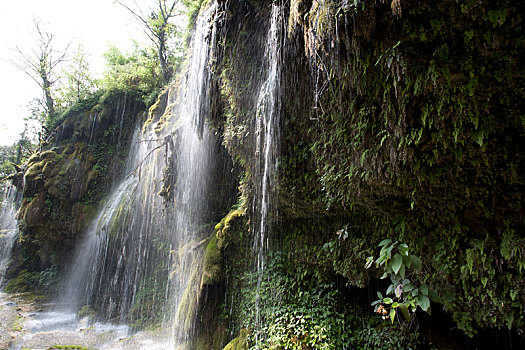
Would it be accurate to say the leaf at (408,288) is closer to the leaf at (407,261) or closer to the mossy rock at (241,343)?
the leaf at (407,261)

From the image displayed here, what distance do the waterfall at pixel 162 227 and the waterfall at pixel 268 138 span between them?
209 cm

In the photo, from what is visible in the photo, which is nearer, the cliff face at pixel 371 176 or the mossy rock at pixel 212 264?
the cliff face at pixel 371 176

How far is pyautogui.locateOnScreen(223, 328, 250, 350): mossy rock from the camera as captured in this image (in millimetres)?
5258

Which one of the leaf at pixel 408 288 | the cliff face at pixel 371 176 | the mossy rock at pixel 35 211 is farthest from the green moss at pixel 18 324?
the leaf at pixel 408 288

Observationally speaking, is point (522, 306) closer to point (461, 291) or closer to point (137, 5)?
point (461, 291)

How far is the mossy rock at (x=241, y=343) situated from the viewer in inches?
207

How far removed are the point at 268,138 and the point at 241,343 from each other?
4032 mm

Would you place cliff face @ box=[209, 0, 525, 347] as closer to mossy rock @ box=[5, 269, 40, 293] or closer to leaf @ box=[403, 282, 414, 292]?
leaf @ box=[403, 282, 414, 292]

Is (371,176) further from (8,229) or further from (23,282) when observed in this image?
(8,229)

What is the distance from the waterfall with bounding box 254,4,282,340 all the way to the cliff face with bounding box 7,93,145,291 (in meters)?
10.2

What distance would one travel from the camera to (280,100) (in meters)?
5.09

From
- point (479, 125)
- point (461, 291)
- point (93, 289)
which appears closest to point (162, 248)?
point (93, 289)

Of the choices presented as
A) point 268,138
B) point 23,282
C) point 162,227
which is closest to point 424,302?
point 268,138

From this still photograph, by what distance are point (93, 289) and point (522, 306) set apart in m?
13.1
